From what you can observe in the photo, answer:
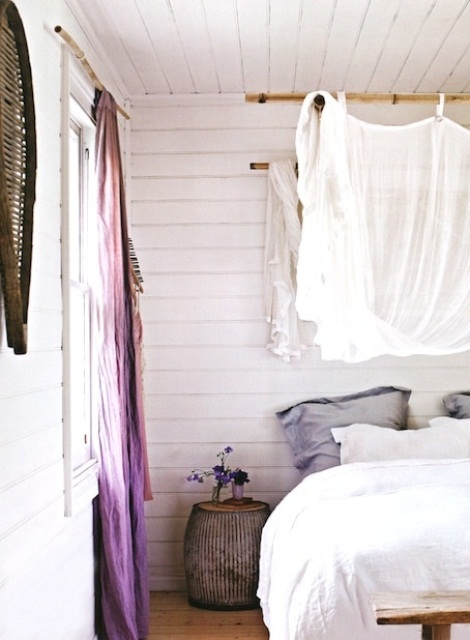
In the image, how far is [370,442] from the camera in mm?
3881

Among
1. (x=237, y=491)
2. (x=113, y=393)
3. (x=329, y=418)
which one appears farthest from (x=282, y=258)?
(x=113, y=393)

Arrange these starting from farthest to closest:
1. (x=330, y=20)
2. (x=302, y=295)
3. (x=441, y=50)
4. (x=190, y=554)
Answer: (x=190, y=554) → (x=441, y=50) → (x=330, y=20) → (x=302, y=295)

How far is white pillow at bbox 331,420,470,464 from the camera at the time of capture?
380 centimetres

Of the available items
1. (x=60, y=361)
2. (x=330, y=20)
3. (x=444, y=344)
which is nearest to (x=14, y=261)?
(x=60, y=361)

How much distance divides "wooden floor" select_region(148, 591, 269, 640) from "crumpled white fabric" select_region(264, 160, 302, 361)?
51.6 inches

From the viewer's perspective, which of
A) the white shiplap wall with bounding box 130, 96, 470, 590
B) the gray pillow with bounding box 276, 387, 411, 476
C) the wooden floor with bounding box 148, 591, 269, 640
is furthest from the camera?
the white shiplap wall with bounding box 130, 96, 470, 590

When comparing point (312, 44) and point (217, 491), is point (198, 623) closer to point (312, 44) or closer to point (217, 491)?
point (217, 491)

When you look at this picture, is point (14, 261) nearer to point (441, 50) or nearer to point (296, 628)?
point (296, 628)

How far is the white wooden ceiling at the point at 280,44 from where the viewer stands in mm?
3238

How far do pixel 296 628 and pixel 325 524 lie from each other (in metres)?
0.42

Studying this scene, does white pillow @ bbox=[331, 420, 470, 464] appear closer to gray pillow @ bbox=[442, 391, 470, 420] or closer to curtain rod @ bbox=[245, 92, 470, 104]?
gray pillow @ bbox=[442, 391, 470, 420]

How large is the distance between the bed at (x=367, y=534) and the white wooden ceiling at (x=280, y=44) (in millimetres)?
1733

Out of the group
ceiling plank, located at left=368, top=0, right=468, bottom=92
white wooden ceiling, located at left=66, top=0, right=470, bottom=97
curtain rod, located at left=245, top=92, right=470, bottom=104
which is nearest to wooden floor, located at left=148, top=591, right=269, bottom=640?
curtain rod, located at left=245, top=92, right=470, bottom=104

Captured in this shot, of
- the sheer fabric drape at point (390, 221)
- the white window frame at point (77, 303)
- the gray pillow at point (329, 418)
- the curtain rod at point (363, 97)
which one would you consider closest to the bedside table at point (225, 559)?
the gray pillow at point (329, 418)
